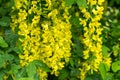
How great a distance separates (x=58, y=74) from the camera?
299 cm

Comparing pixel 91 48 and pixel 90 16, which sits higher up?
pixel 90 16

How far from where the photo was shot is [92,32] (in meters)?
2.75

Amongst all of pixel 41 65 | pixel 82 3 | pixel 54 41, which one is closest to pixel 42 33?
pixel 54 41

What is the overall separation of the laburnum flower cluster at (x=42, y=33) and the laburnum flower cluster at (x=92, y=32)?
0.17 meters

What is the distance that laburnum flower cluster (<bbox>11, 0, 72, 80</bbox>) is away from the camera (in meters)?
2.71

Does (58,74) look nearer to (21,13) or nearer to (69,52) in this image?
(69,52)

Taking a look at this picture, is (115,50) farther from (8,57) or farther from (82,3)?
(8,57)

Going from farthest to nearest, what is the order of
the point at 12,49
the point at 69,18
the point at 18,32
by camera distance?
the point at 69,18 < the point at 18,32 < the point at 12,49

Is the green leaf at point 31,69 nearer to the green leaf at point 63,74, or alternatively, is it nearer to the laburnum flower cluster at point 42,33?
the laburnum flower cluster at point 42,33

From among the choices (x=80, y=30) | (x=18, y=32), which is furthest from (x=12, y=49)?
(x=80, y=30)

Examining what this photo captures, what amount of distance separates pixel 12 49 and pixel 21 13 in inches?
13.7

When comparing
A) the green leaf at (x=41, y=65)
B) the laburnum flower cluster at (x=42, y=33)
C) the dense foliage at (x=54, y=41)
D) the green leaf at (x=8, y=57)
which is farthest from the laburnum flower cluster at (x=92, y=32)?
the green leaf at (x=8, y=57)

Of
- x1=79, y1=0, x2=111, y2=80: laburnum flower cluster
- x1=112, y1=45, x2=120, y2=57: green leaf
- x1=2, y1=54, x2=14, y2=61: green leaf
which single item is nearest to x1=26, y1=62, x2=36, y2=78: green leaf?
x1=2, y1=54, x2=14, y2=61: green leaf

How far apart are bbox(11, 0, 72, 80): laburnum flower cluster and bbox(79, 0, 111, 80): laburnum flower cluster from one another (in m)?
0.17
